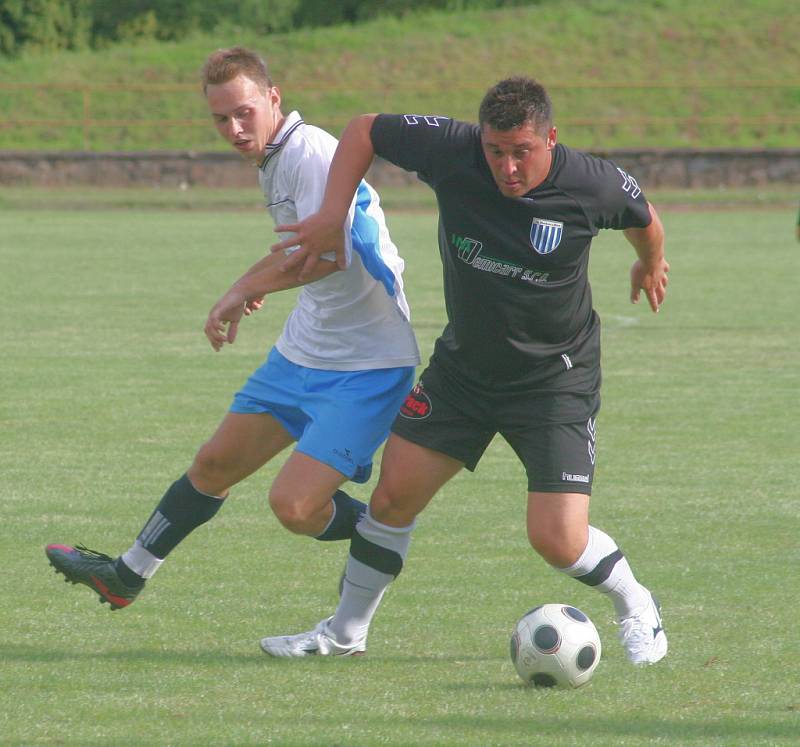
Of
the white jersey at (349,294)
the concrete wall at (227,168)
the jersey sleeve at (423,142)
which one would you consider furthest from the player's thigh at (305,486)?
the concrete wall at (227,168)

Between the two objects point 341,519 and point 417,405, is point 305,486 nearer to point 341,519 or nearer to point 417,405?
point 341,519

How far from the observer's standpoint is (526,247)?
467 cm

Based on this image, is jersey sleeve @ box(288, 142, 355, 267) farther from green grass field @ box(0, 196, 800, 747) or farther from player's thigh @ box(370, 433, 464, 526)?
green grass field @ box(0, 196, 800, 747)

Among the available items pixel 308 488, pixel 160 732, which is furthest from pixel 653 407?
pixel 160 732

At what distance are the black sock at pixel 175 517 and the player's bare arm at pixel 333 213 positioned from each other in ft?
3.05

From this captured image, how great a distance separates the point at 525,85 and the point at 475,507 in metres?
3.14

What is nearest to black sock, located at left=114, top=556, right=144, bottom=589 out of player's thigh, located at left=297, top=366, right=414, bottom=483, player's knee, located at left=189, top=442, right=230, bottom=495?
player's knee, located at left=189, top=442, right=230, bottom=495

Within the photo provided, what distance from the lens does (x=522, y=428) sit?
4.83 metres

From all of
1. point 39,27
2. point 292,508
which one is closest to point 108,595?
point 292,508

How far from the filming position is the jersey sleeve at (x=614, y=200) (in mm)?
4719

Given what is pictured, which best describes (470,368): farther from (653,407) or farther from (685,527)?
(653,407)

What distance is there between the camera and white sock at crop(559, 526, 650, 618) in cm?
482

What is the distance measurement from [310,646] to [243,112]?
1799mm

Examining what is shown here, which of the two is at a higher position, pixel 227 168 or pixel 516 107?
pixel 516 107
